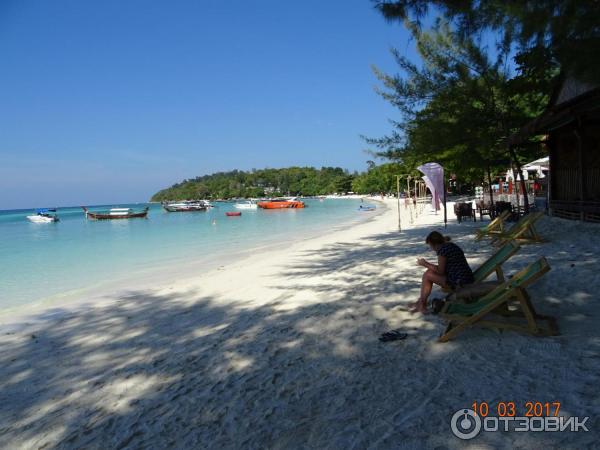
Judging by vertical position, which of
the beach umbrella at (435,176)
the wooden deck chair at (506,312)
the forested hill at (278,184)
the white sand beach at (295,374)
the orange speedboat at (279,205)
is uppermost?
the forested hill at (278,184)

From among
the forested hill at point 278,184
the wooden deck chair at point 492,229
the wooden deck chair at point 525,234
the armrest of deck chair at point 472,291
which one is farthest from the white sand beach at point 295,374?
the forested hill at point 278,184

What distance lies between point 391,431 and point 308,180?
169498mm

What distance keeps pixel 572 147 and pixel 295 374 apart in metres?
13.2

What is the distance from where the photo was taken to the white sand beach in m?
2.69

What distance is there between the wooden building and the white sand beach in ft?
13.3

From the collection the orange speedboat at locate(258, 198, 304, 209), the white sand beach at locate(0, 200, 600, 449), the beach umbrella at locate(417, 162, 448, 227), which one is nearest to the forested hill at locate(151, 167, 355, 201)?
the orange speedboat at locate(258, 198, 304, 209)

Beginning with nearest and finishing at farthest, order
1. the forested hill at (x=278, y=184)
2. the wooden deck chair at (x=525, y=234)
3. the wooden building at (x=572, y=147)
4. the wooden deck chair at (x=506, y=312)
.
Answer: the wooden deck chair at (x=506, y=312), the wooden building at (x=572, y=147), the wooden deck chair at (x=525, y=234), the forested hill at (x=278, y=184)

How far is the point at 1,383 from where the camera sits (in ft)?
13.8

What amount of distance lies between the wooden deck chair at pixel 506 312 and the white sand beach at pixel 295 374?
0.12 meters

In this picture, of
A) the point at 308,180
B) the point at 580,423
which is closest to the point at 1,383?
the point at 580,423

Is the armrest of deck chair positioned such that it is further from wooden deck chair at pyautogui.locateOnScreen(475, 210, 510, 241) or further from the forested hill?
the forested hill

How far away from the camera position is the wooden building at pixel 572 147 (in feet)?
29.2
